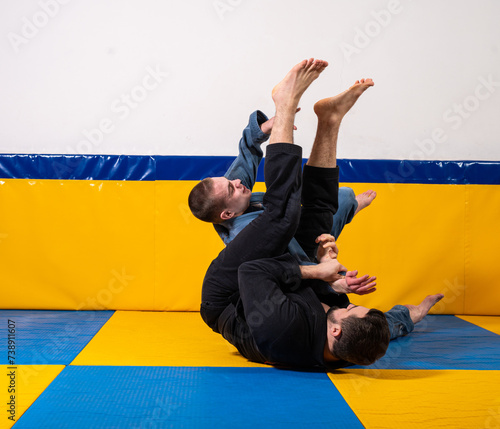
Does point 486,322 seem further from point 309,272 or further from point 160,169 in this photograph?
point 160,169

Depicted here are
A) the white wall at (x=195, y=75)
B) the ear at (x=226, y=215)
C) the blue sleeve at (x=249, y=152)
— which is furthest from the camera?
the white wall at (x=195, y=75)

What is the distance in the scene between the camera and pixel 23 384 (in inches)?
76.2

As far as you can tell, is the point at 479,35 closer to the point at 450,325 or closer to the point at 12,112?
the point at 450,325

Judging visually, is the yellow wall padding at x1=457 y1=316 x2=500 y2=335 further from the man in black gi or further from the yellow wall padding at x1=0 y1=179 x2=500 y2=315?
the man in black gi

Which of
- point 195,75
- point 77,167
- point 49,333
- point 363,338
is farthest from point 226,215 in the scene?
point 195,75

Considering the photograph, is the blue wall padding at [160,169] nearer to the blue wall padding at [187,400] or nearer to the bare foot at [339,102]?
the bare foot at [339,102]

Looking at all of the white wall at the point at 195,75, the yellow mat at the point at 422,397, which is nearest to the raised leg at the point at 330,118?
the yellow mat at the point at 422,397

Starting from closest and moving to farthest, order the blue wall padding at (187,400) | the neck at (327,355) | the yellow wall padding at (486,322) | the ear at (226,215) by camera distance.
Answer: the blue wall padding at (187,400)
the neck at (327,355)
the ear at (226,215)
the yellow wall padding at (486,322)

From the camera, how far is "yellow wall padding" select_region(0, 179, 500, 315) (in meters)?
3.25

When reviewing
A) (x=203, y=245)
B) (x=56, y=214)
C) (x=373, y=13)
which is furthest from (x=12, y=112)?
(x=373, y=13)

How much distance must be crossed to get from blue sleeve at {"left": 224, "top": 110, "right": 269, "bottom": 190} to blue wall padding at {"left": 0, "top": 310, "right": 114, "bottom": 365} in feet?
3.56

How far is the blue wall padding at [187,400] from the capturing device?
1599mm

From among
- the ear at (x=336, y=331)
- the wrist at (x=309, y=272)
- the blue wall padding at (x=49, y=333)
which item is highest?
the wrist at (x=309, y=272)

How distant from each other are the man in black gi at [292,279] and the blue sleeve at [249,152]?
29cm
